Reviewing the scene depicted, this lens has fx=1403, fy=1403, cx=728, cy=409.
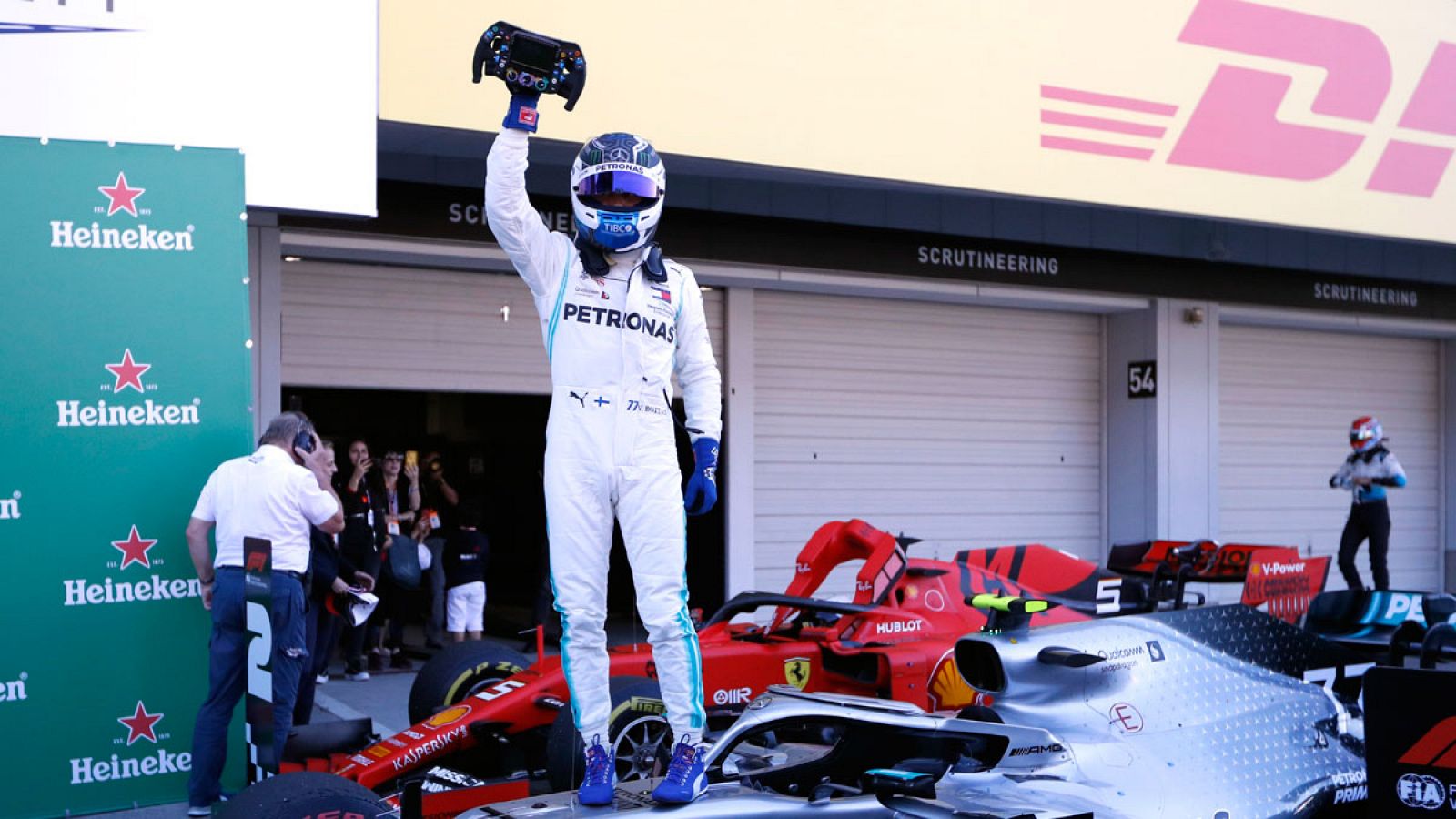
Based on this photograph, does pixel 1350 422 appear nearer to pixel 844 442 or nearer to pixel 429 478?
pixel 844 442

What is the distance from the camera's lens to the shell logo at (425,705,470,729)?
18.3 ft

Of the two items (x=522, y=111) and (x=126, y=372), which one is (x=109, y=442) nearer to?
(x=126, y=372)

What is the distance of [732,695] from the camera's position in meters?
6.29

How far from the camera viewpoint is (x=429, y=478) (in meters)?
11.3

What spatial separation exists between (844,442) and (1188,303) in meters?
3.99

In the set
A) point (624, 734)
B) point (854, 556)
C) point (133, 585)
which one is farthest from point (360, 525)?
point (624, 734)

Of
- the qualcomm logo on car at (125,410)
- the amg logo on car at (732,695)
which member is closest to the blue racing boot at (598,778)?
the amg logo on car at (732,695)

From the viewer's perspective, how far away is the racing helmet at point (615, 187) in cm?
406

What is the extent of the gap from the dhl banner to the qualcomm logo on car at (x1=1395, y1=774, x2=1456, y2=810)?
227 inches

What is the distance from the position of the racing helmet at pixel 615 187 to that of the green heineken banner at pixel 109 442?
101 inches

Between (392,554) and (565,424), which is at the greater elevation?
(565,424)

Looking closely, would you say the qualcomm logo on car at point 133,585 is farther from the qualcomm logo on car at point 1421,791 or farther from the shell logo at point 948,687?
the qualcomm logo on car at point 1421,791

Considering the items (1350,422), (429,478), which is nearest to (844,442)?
(429,478)

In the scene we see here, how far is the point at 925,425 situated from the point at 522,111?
376 inches
